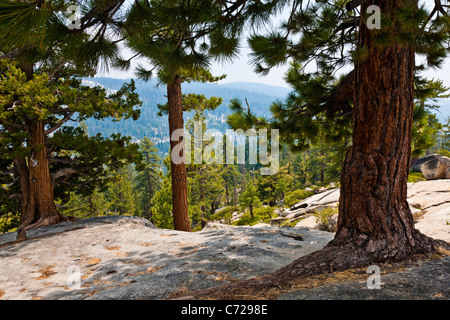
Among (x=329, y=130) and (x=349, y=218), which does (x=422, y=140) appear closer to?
(x=329, y=130)

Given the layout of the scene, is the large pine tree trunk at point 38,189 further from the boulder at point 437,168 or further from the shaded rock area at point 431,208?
the boulder at point 437,168

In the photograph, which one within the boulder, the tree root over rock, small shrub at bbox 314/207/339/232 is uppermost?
the boulder

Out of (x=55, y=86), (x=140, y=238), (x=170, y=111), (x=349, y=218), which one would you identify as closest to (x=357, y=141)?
(x=349, y=218)

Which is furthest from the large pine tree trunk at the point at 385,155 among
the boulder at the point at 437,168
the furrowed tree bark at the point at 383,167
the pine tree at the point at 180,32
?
the boulder at the point at 437,168

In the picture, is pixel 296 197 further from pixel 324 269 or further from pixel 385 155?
pixel 324 269

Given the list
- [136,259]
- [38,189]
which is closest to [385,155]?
[136,259]

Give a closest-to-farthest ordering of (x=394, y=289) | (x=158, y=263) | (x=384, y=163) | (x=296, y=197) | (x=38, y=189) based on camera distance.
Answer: (x=394, y=289) → (x=384, y=163) → (x=158, y=263) → (x=38, y=189) → (x=296, y=197)

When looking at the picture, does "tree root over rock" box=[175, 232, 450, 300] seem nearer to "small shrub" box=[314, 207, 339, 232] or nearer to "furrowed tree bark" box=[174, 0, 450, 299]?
"furrowed tree bark" box=[174, 0, 450, 299]

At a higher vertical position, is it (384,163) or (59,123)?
(59,123)

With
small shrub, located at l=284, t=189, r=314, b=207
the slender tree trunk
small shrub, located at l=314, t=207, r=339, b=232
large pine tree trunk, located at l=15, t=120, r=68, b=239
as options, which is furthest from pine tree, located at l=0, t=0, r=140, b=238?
small shrub, located at l=284, t=189, r=314, b=207

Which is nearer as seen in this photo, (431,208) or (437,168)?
(431,208)

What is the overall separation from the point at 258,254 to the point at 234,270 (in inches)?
32.6

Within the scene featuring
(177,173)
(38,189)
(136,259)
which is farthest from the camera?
(177,173)

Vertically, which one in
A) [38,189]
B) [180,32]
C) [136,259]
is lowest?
[136,259]
